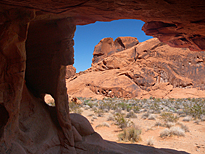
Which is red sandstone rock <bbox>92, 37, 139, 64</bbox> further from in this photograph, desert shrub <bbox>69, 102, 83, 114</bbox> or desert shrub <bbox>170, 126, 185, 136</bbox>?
desert shrub <bbox>170, 126, 185, 136</bbox>

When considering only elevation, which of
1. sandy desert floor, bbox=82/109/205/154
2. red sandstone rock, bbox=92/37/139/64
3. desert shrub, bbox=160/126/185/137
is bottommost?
sandy desert floor, bbox=82/109/205/154

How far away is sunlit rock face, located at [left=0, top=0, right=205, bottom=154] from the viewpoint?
8.88ft

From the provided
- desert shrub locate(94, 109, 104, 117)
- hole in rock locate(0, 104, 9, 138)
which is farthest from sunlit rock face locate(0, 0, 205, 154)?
desert shrub locate(94, 109, 104, 117)

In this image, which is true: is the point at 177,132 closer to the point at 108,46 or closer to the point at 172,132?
the point at 172,132

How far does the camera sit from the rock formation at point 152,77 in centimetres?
2141

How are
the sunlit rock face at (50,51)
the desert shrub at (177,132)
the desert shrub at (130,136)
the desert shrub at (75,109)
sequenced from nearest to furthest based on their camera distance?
1. the sunlit rock face at (50,51)
2. the desert shrub at (130,136)
3. the desert shrub at (177,132)
4. the desert shrub at (75,109)

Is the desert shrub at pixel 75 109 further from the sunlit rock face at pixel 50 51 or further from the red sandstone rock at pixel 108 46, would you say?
the red sandstone rock at pixel 108 46

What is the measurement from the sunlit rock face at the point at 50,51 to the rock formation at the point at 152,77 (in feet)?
54.7

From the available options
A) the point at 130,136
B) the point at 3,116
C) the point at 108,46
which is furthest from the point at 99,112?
the point at 108,46

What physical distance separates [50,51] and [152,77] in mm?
20327

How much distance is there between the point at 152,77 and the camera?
2255cm

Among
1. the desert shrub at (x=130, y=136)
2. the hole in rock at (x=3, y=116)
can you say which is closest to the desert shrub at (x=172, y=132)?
the desert shrub at (x=130, y=136)

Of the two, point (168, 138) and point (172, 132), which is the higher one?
point (172, 132)

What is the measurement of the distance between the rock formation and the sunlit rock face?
1666 centimetres
